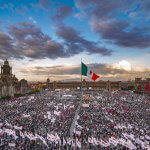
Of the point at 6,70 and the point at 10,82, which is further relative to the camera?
the point at 6,70

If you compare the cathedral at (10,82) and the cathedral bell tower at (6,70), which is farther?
the cathedral bell tower at (6,70)

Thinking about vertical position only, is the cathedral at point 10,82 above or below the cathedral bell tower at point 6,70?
below

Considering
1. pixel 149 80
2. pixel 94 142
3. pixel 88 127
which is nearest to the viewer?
pixel 94 142

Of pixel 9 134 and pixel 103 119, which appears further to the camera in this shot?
pixel 103 119

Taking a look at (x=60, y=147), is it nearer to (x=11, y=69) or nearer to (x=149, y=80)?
(x=11, y=69)

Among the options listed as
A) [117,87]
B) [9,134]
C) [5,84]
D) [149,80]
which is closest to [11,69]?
[5,84]

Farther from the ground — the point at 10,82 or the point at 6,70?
the point at 6,70

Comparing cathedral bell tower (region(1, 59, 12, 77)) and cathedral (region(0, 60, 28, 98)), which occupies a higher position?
cathedral bell tower (region(1, 59, 12, 77))

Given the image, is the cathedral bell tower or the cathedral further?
the cathedral bell tower
